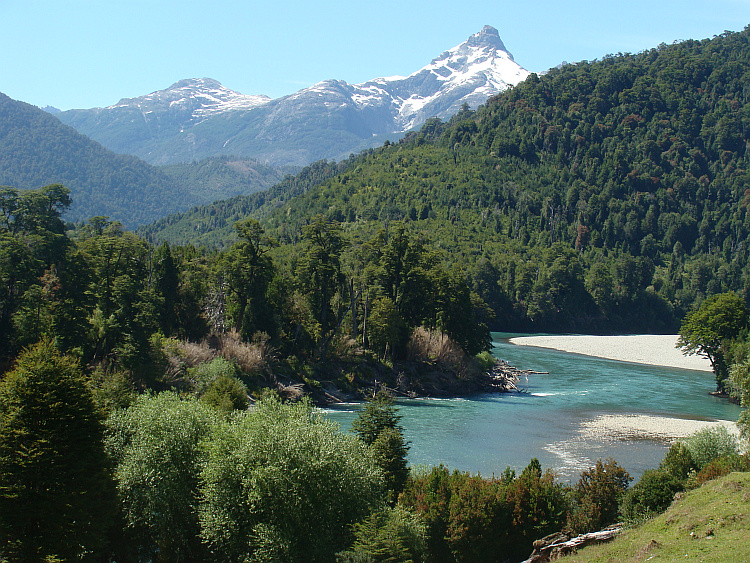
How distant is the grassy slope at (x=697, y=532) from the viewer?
21.6 metres

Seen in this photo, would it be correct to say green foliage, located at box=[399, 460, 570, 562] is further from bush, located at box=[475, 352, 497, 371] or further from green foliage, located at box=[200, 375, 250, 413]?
bush, located at box=[475, 352, 497, 371]

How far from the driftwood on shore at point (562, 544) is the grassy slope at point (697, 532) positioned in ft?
3.30

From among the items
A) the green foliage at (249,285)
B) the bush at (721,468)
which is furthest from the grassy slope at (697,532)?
the green foliage at (249,285)

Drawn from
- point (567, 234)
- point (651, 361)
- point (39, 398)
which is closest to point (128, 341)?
point (39, 398)

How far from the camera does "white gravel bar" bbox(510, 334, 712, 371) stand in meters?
111

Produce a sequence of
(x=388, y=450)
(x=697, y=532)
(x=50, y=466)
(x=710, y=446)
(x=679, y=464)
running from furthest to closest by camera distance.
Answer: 1. (x=710, y=446)
2. (x=388, y=450)
3. (x=679, y=464)
4. (x=50, y=466)
5. (x=697, y=532)

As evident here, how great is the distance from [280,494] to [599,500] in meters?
15.7

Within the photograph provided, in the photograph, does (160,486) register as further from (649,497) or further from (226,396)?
(649,497)

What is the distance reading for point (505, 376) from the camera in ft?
290

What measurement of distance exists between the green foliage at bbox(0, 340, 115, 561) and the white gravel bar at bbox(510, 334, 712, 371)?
99.5 m

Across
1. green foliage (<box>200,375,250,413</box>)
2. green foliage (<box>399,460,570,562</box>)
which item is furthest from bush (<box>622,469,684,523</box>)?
green foliage (<box>200,375,250,413</box>)

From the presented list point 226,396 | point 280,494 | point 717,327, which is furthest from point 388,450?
point 717,327

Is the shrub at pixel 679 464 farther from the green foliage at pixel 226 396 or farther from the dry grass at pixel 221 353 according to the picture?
the dry grass at pixel 221 353

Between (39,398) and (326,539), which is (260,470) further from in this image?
(39,398)
